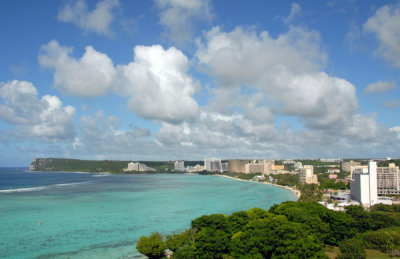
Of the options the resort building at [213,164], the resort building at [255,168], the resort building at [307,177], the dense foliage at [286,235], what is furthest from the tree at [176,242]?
the resort building at [213,164]

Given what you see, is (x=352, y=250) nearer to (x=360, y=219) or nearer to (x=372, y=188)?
(x=360, y=219)

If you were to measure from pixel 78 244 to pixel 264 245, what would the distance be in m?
10.8

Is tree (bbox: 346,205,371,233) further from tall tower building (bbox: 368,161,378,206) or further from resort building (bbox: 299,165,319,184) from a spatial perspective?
resort building (bbox: 299,165,319,184)

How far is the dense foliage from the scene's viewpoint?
1077 centimetres

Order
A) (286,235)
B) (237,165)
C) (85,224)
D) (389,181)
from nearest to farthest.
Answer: (286,235) < (85,224) < (389,181) < (237,165)

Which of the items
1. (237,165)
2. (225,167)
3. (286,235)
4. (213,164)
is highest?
(286,235)

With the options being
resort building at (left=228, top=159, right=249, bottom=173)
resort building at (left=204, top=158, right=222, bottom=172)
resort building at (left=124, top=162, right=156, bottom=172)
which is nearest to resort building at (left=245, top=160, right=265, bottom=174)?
resort building at (left=228, top=159, right=249, bottom=173)

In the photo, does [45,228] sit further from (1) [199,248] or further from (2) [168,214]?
(1) [199,248]

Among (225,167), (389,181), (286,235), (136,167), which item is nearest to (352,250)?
(286,235)

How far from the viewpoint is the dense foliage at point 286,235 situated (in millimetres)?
10766

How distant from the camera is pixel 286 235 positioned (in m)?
10.9

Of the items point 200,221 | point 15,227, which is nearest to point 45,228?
point 15,227

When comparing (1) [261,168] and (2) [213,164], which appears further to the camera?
(2) [213,164]

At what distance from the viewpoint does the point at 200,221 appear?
47.8 ft
